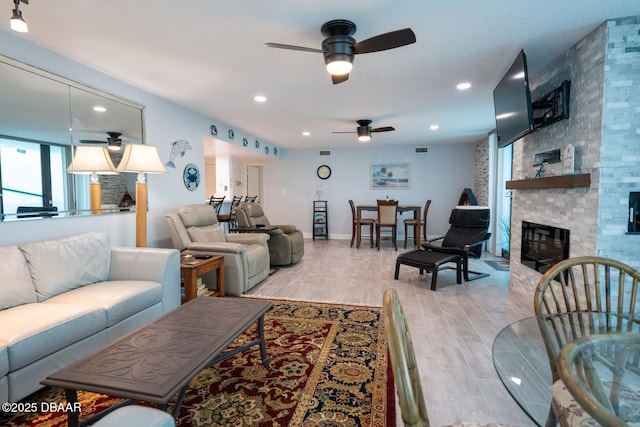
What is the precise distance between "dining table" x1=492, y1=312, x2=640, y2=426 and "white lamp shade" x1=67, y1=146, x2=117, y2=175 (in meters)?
3.34

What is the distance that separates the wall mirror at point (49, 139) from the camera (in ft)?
7.47

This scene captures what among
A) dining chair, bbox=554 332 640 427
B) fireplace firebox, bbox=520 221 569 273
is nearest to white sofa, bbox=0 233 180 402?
dining chair, bbox=554 332 640 427

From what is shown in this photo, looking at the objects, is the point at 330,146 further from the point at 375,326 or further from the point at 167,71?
the point at 375,326

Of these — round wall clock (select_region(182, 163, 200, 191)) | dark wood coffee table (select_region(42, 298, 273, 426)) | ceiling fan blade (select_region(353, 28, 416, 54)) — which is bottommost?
dark wood coffee table (select_region(42, 298, 273, 426))

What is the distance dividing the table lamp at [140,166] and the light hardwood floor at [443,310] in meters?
1.39

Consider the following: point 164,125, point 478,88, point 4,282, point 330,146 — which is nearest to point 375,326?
point 4,282

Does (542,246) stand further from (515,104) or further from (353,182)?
(353,182)

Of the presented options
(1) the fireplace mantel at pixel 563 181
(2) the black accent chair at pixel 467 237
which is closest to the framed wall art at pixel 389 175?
(2) the black accent chair at pixel 467 237

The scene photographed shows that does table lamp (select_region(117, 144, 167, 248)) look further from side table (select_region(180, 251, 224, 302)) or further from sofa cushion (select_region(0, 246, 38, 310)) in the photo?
sofa cushion (select_region(0, 246, 38, 310))

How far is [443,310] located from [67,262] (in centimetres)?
325

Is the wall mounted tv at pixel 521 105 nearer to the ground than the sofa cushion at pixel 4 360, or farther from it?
farther from it

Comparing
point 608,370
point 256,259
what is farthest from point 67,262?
point 608,370

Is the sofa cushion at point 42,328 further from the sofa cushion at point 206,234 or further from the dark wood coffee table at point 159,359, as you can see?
the sofa cushion at point 206,234

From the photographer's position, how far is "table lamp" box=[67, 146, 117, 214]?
2.75 metres
